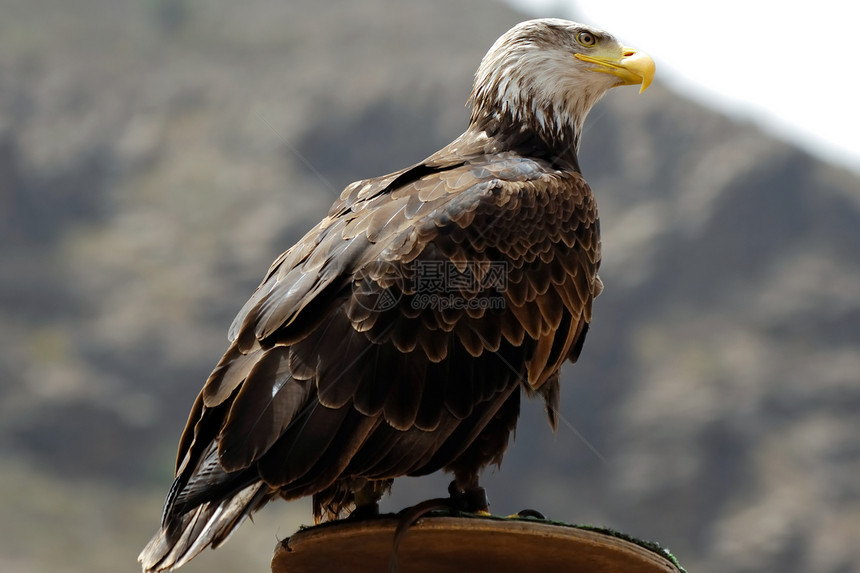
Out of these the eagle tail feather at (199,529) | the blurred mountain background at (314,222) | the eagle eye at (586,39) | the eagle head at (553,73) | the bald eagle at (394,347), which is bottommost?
the eagle tail feather at (199,529)

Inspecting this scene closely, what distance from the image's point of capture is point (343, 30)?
57250mm

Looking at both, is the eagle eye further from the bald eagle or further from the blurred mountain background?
the blurred mountain background

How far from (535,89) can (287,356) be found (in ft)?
6.92

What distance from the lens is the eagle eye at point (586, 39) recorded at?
5.44 m

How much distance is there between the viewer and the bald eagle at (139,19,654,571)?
3.99 metres

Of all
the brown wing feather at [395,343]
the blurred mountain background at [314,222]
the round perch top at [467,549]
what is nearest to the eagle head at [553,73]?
the brown wing feather at [395,343]

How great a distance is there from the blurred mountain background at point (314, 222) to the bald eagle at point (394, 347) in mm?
28643

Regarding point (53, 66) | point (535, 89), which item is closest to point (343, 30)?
point (53, 66)

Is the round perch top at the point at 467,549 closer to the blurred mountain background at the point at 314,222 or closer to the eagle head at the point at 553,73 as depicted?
the eagle head at the point at 553,73

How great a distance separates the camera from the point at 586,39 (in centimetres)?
545

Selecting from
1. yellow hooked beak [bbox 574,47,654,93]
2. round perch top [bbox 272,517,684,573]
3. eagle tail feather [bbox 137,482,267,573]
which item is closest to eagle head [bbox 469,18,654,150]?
yellow hooked beak [bbox 574,47,654,93]

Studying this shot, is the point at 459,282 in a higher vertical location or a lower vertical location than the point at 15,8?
lower

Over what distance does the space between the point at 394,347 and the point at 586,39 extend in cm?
216

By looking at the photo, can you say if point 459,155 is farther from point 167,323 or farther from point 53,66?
point 53,66
